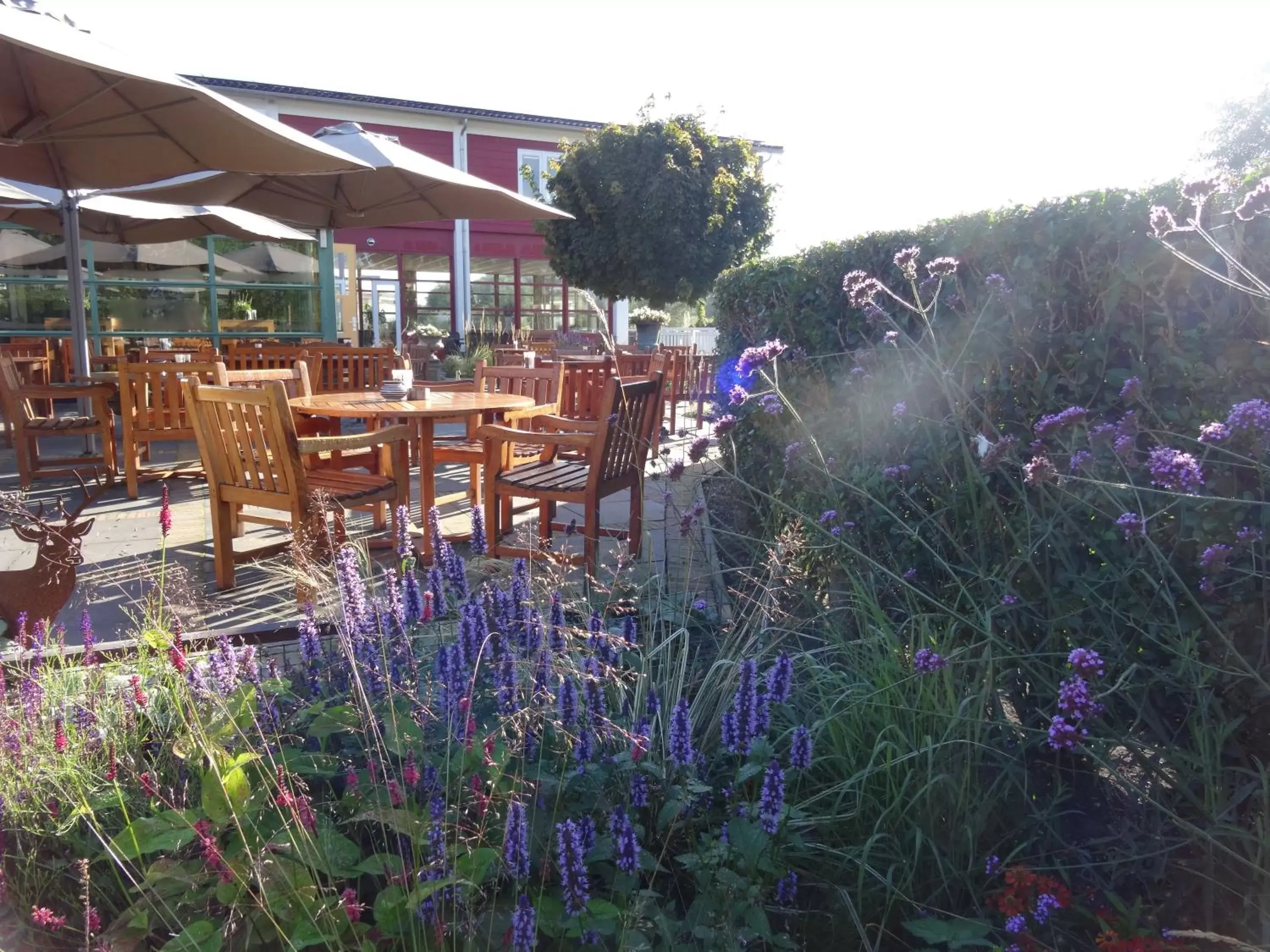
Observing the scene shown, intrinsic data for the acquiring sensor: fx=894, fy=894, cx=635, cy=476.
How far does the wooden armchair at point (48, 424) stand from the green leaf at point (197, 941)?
4774mm

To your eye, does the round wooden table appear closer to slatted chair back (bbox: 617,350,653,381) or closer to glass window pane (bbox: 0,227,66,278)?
slatted chair back (bbox: 617,350,653,381)

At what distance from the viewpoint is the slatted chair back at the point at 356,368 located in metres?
6.41

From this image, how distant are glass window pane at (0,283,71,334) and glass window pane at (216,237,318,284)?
5.93ft

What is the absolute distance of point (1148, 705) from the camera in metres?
1.72

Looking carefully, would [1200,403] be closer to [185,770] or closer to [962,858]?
[962,858]

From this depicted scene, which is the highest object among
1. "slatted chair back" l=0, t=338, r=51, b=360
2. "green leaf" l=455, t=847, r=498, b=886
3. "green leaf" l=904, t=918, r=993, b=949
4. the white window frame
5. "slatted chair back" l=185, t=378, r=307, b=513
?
the white window frame

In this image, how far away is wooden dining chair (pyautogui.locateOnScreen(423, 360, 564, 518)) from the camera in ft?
16.0

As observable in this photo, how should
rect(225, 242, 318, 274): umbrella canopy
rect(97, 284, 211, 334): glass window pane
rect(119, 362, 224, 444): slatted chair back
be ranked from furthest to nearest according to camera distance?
rect(225, 242, 318, 274): umbrella canopy < rect(97, 284, 211, 334): glass window pane < rect(119, 362, 224, 444): slatted chair back

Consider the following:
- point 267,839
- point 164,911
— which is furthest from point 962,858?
point 164,911

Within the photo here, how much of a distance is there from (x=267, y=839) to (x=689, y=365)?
7.80 metres

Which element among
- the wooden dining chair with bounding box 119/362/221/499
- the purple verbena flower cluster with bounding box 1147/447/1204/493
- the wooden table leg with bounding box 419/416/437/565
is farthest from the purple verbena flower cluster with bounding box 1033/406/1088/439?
the wooden dining chair with bounding box 119/362/221/499

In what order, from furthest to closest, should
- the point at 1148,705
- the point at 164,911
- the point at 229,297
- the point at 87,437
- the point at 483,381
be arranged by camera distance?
the point at 229,297, the point at 87,437, the point at 483,381, the point at 1148,705, the point at 164,911

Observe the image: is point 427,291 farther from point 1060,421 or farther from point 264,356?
point 1060,421

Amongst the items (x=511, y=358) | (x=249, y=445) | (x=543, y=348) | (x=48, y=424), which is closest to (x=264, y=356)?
(x=48, y=424)
